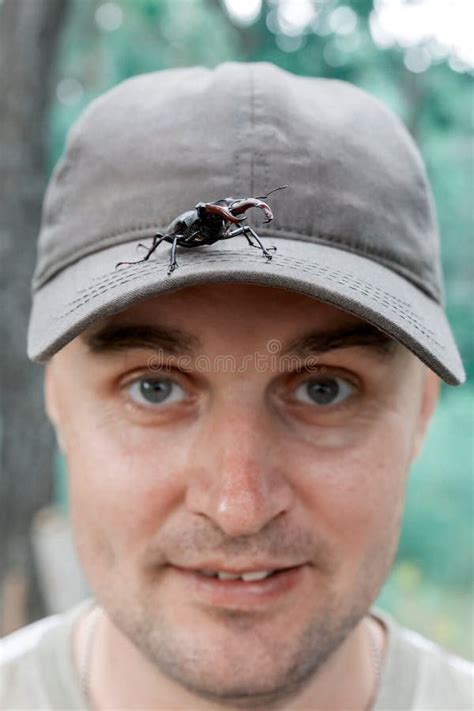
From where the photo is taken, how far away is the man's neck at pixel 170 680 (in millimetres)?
1173

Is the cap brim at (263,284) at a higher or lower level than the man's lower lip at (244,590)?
higher

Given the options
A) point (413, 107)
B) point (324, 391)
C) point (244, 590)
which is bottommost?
point (244, 590)

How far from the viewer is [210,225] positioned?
36.4 inches

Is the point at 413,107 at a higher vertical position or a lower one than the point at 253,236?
higher

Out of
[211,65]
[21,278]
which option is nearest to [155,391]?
[21,278]

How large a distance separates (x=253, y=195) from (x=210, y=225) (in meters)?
0.12

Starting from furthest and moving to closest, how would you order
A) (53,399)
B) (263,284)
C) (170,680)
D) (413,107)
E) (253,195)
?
1. (413,107)
2. (53,399)
3. (170,680)
4. (253,195)
5. (263,284)

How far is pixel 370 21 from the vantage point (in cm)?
313

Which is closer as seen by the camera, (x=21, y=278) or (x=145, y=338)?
(x=145, y=338)

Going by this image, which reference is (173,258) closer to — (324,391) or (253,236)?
(253,236)

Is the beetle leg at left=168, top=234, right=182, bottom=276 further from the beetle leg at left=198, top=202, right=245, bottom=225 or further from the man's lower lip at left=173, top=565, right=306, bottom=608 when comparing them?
the man's lower lip at left=173, top=565, right=306, bottom=608


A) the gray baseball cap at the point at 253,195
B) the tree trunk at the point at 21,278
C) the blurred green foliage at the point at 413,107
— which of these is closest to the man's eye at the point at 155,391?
the gray baseball cap at the point at 253,195

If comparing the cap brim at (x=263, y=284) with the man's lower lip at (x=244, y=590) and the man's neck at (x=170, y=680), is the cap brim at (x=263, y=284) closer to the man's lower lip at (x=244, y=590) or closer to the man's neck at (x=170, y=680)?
the man's lower lip at (x=244, y=590)

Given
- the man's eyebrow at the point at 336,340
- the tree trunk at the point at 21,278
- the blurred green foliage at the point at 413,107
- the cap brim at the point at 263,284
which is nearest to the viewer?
the cap brim at the point at 263,284
